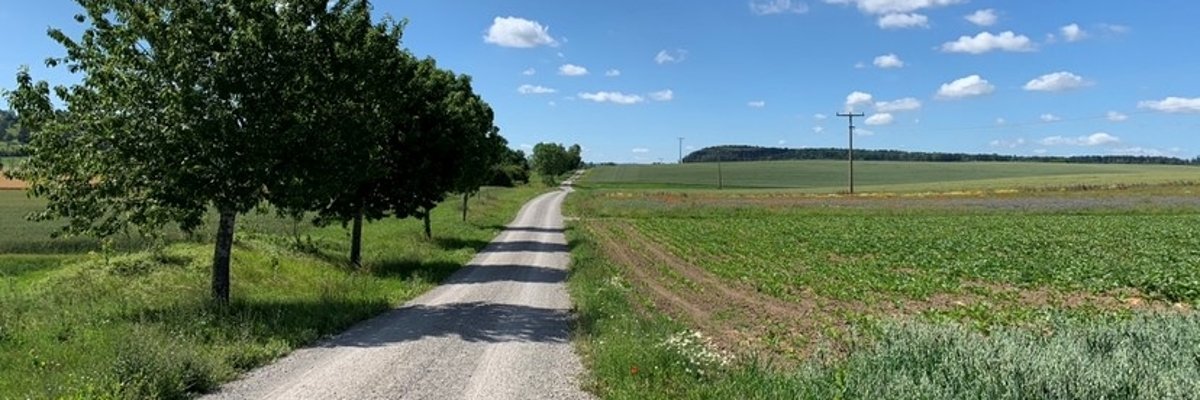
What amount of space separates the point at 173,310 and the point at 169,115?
3261 millimetres

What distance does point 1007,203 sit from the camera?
66.8m

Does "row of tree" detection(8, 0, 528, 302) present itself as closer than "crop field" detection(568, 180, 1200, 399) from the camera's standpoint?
No

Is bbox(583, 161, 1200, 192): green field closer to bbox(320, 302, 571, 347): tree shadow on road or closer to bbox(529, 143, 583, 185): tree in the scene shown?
bbox(529, 143, 583, 185): tree

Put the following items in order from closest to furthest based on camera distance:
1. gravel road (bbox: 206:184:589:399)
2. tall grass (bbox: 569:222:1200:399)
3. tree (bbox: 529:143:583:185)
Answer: tall grass (bbox: 569:222:1200:399)
gravel road (bbox: 206:184:589:399)
tree (bbox: 529:143:583:185)

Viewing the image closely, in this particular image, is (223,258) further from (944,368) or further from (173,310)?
(944,368)

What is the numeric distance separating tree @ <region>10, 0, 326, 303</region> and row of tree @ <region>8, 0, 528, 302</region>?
20mm

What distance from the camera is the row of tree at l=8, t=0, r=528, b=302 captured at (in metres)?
13.0

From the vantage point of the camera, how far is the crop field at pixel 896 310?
22.2ft

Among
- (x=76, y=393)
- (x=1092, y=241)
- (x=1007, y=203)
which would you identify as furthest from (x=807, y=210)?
(x=76, y=393)

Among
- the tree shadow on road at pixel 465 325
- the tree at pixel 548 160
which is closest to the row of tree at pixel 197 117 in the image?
the tree shadow on road at pixel 465 325

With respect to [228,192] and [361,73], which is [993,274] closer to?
[361,73]

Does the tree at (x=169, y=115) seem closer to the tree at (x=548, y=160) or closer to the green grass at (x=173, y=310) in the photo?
the green grass at (x=173, y=310)

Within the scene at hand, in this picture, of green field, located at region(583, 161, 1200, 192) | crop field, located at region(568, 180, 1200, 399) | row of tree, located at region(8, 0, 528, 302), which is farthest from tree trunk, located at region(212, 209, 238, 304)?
green field, located at region(583, 161, 1200, 192)

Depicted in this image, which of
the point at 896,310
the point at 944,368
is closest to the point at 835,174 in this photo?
the point at 896,310
